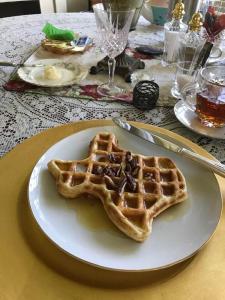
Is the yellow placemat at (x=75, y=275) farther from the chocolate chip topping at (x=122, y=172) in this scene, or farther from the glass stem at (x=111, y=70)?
the glass stem at (x=111, y=70)

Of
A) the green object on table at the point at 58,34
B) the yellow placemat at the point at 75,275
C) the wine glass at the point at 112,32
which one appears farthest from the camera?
the green object on table at the point at 58,34

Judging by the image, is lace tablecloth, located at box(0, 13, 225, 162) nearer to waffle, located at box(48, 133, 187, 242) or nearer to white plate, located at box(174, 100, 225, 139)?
white plate, located at box(174, 100, 225, 139)

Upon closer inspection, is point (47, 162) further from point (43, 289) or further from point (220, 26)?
point (220, 26)

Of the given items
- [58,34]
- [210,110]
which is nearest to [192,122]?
[210,110]

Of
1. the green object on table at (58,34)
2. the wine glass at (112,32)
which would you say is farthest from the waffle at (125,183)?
the green object on table at (58,34)

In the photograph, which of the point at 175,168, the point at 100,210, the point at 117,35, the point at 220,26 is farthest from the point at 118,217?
the point at 220,26

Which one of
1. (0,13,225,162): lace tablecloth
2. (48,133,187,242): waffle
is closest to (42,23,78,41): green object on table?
(0,13,225,162): lace tablecloth
